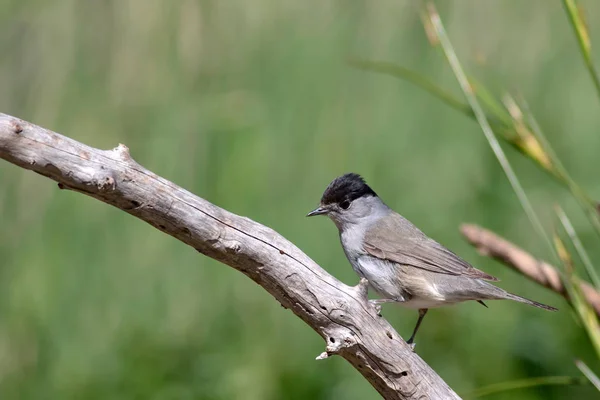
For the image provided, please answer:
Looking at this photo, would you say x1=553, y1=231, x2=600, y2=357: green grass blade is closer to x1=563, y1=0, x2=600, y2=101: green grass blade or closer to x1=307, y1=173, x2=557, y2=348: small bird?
x1=307, y1=173, x2=557, y2=348: small bird

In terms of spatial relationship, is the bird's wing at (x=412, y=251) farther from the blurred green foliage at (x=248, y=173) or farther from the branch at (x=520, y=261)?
the blurred green foliage at (x=248, y=173)

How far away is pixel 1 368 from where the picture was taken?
4934 millimetres

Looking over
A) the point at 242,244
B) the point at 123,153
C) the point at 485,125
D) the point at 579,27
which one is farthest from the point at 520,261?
the point at 123,153

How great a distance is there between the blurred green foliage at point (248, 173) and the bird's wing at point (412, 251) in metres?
0.81

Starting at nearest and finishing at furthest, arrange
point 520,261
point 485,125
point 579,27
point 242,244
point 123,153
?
point 123,153
point 242,244
point 579,27
point 485,125
point 520,261

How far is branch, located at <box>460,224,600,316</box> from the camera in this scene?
357 centimetres

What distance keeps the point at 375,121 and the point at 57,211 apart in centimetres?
207

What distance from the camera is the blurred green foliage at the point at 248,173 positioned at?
4992mm

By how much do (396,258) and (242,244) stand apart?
1471mm

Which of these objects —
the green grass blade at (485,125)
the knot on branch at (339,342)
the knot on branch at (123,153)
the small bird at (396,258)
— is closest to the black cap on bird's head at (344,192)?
the small bird at (396,258)

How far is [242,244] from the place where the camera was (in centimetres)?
279

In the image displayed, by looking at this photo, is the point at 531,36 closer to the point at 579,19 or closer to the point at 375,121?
the point at 375,121

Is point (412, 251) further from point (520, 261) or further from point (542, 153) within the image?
point (542, 153)

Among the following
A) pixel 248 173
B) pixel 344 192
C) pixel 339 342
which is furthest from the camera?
pixel 248 173
